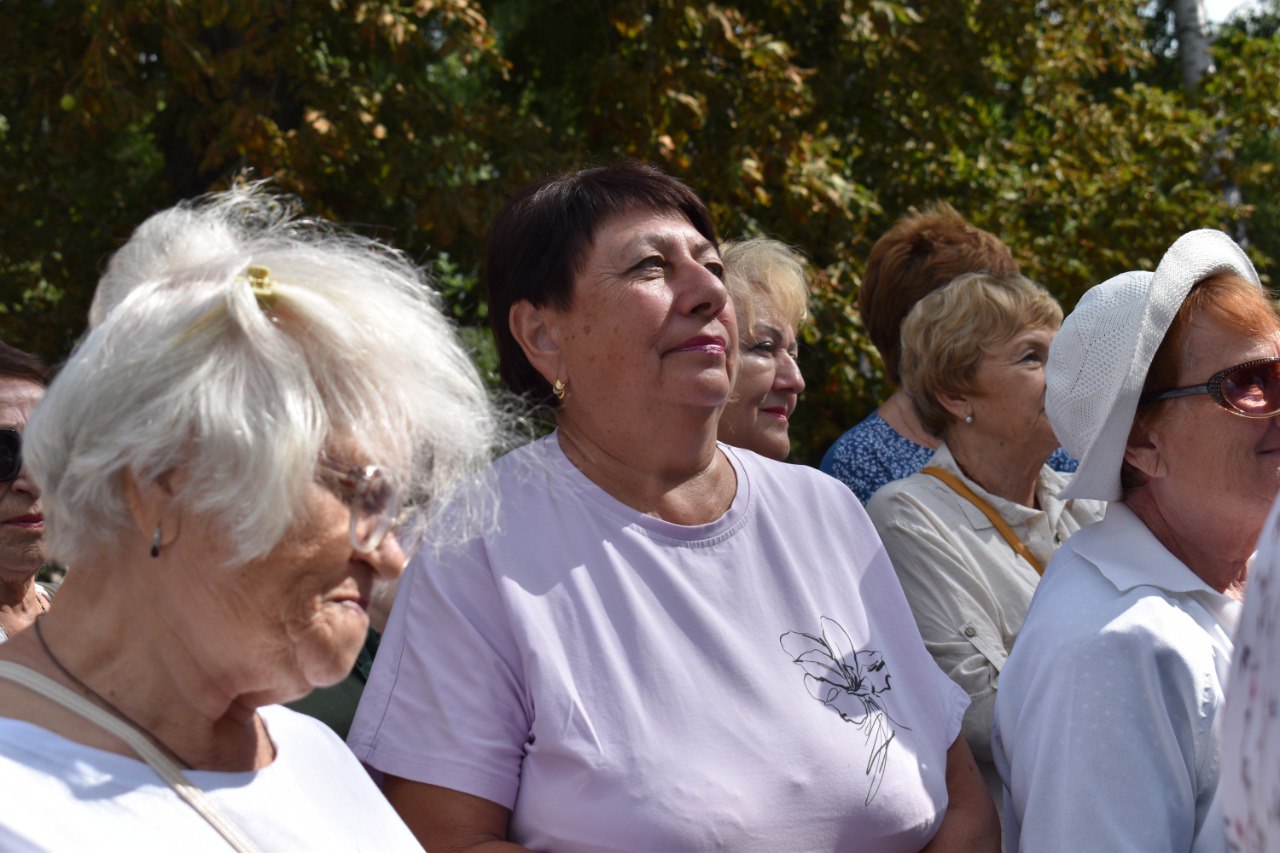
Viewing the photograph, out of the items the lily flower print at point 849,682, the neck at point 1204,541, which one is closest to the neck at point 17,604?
the lily flower print at point 849,682

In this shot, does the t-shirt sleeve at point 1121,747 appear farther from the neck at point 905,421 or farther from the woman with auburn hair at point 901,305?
the neck at point 905,421

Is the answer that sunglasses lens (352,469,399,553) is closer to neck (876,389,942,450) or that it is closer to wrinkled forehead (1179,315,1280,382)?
wrinkled forehead (1179,315,1280,382)

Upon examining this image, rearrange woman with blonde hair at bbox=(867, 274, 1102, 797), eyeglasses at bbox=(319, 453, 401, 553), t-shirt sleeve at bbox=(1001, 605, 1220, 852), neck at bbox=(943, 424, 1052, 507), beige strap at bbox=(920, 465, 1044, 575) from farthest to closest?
neck at bbox=(943, 424, 1052, 507) < beige strap at bbox=(920, 465, 1044, 575) < woman with blonde hair at bbox=(867, 274, 1102, 797) < t-shirt sleeve at bbox=(1001, 605, 1220, 852) < eyeglasses at bbox=(319, 453, 401, 553)

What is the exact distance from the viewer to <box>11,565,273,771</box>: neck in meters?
1.64

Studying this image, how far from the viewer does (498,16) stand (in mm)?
8867

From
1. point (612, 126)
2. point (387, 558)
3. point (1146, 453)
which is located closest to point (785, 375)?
point (1146, 453)

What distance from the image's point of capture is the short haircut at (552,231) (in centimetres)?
277

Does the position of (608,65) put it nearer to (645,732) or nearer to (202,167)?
(202,167)

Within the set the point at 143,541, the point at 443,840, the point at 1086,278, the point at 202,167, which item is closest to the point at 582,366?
the point at 443,840

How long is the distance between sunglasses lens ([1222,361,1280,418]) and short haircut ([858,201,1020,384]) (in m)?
1.52

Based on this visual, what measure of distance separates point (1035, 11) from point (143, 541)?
958cm

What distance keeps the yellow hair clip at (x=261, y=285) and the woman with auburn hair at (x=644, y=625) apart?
746mm

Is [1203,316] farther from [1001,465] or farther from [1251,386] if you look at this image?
[1001,465]

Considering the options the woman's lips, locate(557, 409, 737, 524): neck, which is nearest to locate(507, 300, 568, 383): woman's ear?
locate(557, 409, 737, 524): neck
